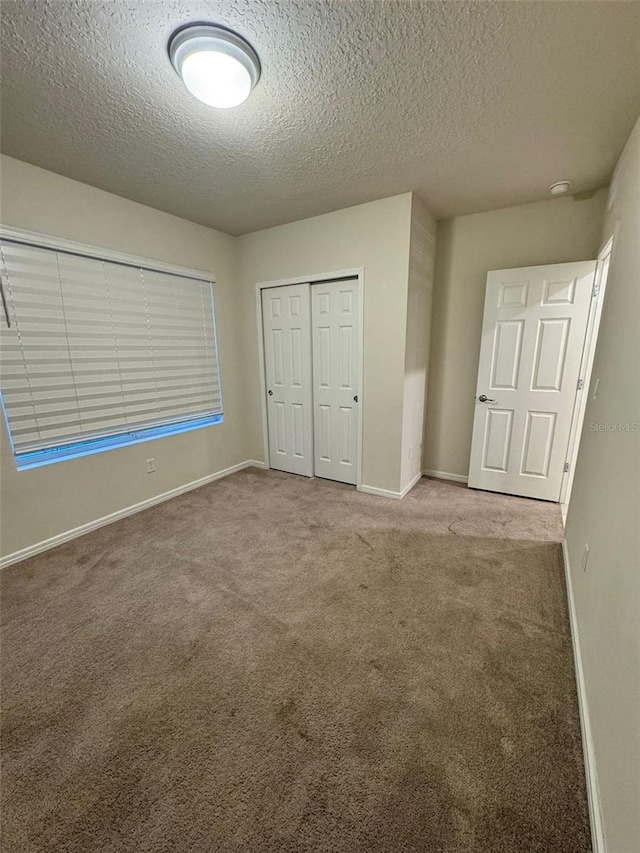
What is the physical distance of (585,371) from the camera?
8.90 ft

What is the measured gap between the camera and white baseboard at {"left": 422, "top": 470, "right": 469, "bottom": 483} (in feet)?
11.6

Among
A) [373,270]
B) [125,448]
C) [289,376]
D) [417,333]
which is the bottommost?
[125,448]

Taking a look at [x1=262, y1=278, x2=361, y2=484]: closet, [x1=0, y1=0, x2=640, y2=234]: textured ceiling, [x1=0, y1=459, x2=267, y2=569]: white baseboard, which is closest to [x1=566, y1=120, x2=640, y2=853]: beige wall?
[x1=0, y1=0, x2=640, y2=234]: textured ceiling

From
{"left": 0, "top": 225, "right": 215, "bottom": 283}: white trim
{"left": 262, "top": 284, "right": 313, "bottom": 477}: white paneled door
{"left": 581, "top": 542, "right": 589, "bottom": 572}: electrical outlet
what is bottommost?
{"left": 581, "top": 542, "right": 589, "bottom": 572}: electrical outlet

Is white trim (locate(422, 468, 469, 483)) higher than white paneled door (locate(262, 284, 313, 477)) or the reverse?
the reverse

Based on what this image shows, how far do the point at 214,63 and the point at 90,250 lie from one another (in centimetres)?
171

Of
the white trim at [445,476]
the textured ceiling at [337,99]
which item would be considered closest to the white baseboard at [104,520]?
the white trim at [445,476]

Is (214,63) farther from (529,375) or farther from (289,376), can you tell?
(529,375)

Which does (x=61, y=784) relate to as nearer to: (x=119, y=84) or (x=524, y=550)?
(x=524, y=550)

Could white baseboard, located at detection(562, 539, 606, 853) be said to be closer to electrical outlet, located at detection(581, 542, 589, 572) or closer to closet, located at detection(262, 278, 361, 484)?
electrical outlet, located at detection(581, 542, 589, 572)

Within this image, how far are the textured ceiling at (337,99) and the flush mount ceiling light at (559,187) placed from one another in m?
0.05

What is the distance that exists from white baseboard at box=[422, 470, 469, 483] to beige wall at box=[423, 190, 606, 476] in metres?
0.04

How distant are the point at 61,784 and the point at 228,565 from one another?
1180mm

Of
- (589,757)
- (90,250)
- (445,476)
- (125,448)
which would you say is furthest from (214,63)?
(445,476)
